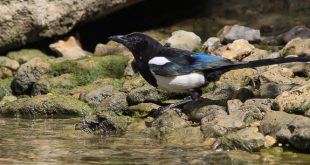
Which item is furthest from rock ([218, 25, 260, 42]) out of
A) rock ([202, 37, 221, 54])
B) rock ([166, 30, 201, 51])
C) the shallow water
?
the shallow water

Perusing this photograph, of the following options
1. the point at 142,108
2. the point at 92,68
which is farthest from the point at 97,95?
the point at 92,68

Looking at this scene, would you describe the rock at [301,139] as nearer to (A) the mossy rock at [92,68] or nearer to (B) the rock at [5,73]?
(A) the mossy rock at [92,68]

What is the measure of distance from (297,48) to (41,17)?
3702mm

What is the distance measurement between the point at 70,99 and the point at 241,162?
3.26m

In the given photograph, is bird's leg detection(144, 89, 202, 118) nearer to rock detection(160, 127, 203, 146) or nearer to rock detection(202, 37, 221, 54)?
rock detection(160, 127, 203, 146)

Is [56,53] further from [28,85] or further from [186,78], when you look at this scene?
[186,78]

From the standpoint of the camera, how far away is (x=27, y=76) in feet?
31.0

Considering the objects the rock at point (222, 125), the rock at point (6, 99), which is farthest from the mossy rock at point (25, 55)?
the rock at point (222, 125)

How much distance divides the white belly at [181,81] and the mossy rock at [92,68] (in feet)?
7.67

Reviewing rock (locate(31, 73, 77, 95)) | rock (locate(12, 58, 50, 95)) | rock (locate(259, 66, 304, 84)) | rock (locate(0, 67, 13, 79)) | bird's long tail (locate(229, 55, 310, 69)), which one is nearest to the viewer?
bird's long tail (locate(229, 55, 310, 69))

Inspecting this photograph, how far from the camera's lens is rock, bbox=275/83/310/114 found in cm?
658

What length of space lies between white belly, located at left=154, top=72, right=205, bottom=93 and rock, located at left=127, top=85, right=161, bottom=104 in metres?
0.72

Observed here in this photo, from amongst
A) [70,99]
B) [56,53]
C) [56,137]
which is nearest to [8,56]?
[56,53]

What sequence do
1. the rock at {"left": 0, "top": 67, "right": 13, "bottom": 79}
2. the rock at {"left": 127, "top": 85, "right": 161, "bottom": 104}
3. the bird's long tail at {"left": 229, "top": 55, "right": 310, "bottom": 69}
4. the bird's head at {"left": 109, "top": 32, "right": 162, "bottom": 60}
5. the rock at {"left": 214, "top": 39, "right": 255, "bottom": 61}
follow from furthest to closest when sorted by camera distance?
the rock at {"left": 0, "top": 67, "right": 13, "bottom": 79}
the rock at {"left": 214, "top": 39, "right": 255, "bottom": 61}
the rock at {"left": 127, "top": 85, "right": 161, "bottom": 104}
the bird's head at {"left": 109, "top": 32, "right": 162, "bottom": 60}
the bird's long tail at {"left": 229, "top": 55, "right": 310, "bottom": 69}
